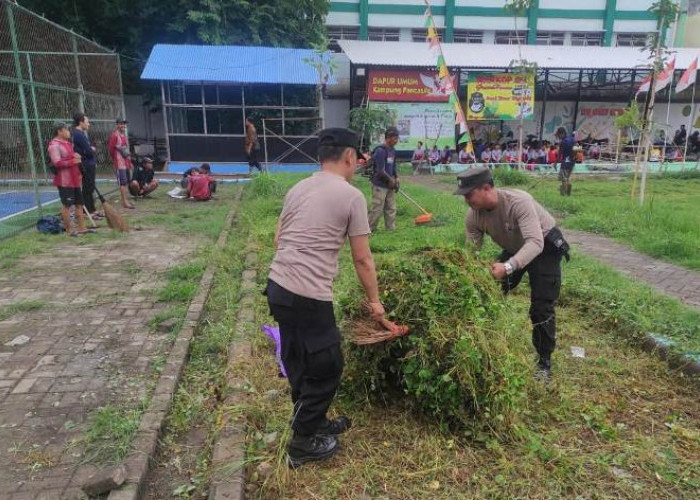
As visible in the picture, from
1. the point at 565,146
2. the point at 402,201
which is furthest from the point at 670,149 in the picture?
the point at 402,201

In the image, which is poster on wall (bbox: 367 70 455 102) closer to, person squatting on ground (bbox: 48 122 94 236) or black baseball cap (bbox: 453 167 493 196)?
person squatting on ground (bbox: 48 122 94 236)

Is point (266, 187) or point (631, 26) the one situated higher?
point (631, 26)

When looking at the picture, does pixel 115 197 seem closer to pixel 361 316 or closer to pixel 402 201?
pixel 402 201

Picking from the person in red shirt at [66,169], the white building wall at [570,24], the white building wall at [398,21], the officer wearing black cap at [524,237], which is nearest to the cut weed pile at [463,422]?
the officer wearing black cap at [524,237]

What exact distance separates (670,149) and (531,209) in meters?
22.4

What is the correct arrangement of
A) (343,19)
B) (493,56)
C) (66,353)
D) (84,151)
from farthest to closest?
1. (343,19)
2. (493,56)
3. (84,151)
4. (66,353)

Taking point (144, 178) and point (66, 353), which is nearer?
point (66, 353)

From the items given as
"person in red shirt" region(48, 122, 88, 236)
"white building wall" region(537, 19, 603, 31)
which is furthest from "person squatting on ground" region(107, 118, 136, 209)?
"white building wall" region(537, 19, 603, 31)

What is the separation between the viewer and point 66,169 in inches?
298

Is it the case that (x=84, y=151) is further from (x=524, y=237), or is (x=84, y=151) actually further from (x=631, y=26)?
(x=631, y=26)

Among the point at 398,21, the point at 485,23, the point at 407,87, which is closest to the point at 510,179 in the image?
the point at 407,87

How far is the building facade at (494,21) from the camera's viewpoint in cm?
2653

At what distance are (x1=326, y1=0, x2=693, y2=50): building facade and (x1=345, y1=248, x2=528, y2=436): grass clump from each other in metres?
25.1

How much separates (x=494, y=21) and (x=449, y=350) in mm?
28165
